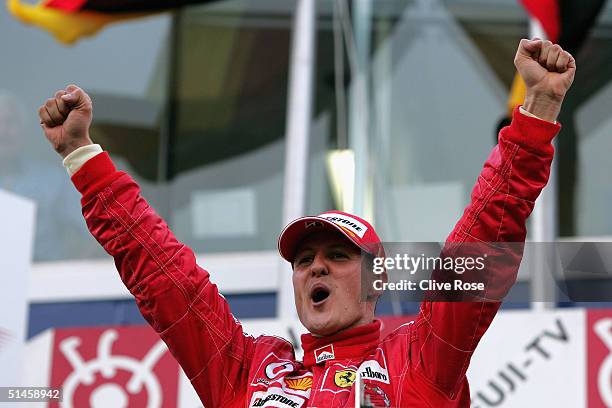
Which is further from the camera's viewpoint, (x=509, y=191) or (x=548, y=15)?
(x=548, y=15)

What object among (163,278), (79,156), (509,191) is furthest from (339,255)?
(79,156)

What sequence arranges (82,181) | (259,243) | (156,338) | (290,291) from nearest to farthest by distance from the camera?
(82,181), (156,338), (290,291), (259,243)

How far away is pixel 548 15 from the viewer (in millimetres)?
7965

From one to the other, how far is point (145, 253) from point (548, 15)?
17.3 ft

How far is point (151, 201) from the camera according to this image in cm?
872

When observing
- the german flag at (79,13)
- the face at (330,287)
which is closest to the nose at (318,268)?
the face at (330,287)

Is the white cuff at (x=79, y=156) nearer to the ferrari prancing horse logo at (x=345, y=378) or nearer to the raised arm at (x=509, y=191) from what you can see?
the ferrari prancing horse logo at (x=345, y=378)

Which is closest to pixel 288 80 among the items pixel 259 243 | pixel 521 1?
pixel 259 243

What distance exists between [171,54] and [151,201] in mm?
1106

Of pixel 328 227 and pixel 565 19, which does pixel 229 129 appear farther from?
pixel 328 227

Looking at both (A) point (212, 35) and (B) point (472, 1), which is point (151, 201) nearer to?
(A) point (212, 35)

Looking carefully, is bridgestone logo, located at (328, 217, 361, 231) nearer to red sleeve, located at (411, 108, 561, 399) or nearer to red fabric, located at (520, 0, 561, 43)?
red sleeve, located at (411, 108, 561, 399)

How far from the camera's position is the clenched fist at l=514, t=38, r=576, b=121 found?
2979mm

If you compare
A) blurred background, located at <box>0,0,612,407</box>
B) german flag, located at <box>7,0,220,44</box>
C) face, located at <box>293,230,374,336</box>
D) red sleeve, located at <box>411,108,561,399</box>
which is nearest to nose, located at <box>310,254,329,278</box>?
face, located at <box>293,230,374,336</box>
